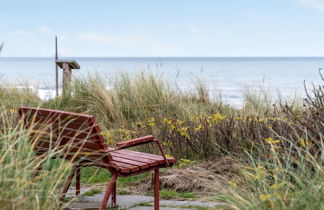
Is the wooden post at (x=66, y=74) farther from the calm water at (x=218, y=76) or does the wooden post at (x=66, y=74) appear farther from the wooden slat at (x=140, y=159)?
the wooden slat at (x=140, y=159)

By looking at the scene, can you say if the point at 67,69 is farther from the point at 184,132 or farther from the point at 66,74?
the point at 184,132

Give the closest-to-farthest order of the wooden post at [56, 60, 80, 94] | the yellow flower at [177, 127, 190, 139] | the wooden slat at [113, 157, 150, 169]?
the wooden slat at [113, 157, 150, 169], the yellow flower at [177, 127, 190, 139], the wooden post at [56, 60, 80, 94]

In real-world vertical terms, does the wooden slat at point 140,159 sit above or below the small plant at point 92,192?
above

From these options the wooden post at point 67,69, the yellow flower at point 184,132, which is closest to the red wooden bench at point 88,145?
the yellow flower at point 184,132

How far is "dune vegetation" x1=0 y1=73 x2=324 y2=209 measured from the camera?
3.06 meters

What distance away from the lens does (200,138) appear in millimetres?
6637

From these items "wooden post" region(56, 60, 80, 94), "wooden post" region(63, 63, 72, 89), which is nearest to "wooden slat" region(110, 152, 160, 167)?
"wooden post" region(56, 60, 80, 94)

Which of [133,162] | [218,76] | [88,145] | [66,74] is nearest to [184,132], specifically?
[133,162]

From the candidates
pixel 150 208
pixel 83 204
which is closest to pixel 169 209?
pixel 150 208

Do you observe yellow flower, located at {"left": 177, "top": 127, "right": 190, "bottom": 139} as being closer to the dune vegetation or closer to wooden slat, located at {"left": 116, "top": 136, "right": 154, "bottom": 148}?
the dune vegetation

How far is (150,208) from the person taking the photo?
4695 mm

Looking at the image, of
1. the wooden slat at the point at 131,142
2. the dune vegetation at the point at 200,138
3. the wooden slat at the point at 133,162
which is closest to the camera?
the dune vegetation at the point at 200,138

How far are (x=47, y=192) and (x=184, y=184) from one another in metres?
2.64

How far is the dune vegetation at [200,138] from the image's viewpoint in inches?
120
